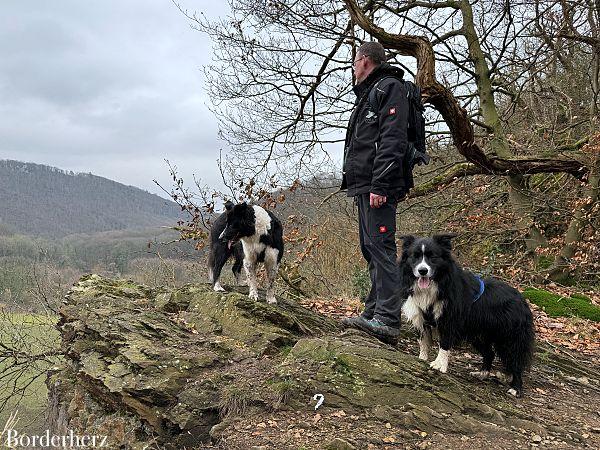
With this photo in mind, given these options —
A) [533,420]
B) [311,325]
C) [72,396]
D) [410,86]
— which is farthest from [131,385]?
[410,86]

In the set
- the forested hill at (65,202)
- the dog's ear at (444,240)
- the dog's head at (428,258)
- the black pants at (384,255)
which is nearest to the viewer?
the dog's head at (428,258)

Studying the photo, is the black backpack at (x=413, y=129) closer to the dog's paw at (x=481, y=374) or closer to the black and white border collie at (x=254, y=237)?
the dog's paw at (x=481, y=374)

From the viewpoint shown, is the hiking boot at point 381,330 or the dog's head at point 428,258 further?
the hiking boot at point 381,330

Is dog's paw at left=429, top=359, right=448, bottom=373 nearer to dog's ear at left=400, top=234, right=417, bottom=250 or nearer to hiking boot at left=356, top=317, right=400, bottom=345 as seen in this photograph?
hiking boot at left=356, top=317, right=400, bottom=345

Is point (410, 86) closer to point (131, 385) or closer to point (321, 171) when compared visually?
point (131, 385)

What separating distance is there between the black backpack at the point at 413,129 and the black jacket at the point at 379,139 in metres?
0.07

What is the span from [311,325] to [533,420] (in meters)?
2.56

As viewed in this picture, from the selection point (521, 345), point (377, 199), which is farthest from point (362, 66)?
point (521, 345)

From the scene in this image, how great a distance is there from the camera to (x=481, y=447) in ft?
10.9

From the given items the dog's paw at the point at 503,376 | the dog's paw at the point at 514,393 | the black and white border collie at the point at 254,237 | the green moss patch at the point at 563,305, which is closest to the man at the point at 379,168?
the dog's paw at the point at 503,376

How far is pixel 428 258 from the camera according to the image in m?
4.48

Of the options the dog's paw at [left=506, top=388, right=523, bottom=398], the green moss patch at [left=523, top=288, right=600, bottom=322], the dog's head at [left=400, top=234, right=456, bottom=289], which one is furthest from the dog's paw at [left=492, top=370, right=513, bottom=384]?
the green moss patch at [left=523, top=288, right=600, bottom=322]

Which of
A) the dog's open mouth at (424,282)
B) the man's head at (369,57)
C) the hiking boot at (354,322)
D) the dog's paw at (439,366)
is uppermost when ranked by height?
the man's head at (369,57)

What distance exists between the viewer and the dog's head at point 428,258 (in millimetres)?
4445
